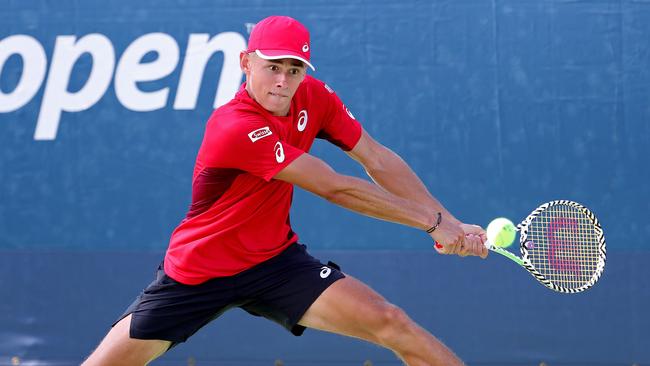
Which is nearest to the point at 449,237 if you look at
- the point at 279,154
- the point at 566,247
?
the point at 279,154

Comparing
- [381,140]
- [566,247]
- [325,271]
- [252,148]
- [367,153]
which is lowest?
[325,271]

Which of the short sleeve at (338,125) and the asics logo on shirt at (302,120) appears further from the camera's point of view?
the short sleeve at (338,125)

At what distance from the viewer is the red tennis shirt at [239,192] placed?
4.14m

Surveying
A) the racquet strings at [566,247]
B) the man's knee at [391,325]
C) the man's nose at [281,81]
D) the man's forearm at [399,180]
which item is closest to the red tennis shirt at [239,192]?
the man's nose at [281,81]

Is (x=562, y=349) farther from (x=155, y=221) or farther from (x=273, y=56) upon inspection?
(x=273, y=56)

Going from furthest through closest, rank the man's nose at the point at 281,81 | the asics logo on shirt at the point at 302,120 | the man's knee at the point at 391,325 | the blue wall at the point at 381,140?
the blue wall at the point at 381,140 < the asics logo on shirt at the point at 302,120 < the man's nose at the point at 281,81 < the man's knee at the point at 391,325

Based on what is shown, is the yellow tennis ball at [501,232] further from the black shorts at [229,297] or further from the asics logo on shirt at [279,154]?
the asics logo on shirt at [279,154]

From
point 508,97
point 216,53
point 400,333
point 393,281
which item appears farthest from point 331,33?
point 400,333

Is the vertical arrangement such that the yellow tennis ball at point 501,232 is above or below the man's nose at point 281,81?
below

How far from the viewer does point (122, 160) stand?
22.1 feet

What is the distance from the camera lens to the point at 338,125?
4637mm

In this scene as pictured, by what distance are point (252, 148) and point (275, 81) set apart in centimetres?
28

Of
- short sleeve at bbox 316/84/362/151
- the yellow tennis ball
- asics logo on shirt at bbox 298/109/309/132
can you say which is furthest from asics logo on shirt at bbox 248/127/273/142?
the yellow tennis ball

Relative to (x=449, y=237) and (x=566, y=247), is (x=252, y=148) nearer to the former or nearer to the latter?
(x=449, y=237)
